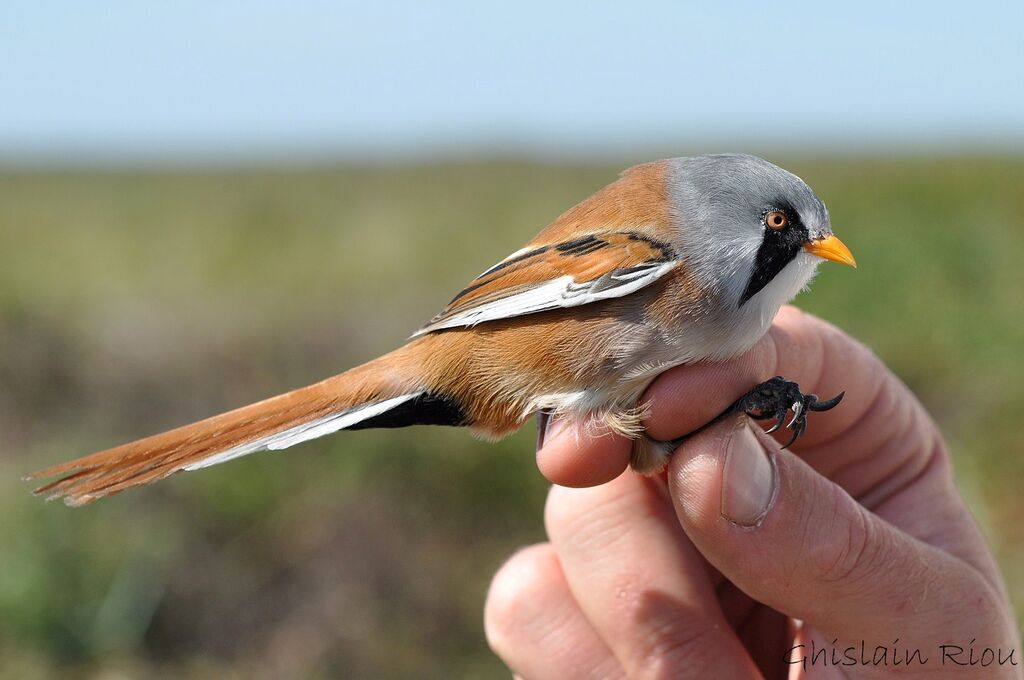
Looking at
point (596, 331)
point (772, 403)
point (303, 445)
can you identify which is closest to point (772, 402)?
point (772, 403)

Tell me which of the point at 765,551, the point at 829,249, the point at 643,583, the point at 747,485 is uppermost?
the point at 829,249

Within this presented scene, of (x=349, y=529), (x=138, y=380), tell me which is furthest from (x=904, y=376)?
(x=138, y=380)

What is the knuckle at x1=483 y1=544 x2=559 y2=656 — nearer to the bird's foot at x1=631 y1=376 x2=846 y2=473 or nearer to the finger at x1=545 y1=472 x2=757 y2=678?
the finger at x1=545 y1=472 x2=757 y2=678

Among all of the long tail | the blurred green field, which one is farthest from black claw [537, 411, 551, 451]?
the blurred green field

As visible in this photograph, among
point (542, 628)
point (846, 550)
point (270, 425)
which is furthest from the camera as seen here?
point (542, 628)

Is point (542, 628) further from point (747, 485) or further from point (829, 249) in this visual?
point (829, 249)

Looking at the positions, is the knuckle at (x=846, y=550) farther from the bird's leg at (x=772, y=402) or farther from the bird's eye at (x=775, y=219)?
the bird's eye at (x=775, y=219)

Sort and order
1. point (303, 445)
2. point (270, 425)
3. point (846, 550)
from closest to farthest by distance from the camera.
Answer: point (846, 550) < point (270, 425) < point (303, 445)

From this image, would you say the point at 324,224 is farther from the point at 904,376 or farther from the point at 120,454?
the point at 120,454
